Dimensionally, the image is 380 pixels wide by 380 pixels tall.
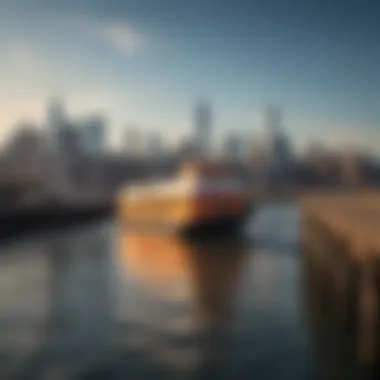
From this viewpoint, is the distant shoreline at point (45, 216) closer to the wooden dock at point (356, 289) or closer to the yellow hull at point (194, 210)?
the yellow hull at point (194, 210)

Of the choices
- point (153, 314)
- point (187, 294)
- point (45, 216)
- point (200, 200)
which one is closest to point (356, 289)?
point (153, 314)

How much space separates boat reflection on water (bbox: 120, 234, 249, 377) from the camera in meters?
4.08

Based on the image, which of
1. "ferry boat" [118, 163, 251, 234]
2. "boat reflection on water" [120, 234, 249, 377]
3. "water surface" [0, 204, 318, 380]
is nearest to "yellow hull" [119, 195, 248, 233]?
"ferry boat" [118, 163, 251, 234]

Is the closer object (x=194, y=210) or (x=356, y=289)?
(x=356, y=289)

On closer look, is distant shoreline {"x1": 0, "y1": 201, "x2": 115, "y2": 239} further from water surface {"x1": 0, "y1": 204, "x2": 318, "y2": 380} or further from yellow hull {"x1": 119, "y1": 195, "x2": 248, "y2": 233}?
water surface {"x1": 0, "y1": 204, "x2": 318, "y2": 380}

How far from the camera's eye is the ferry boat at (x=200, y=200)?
10953 mm

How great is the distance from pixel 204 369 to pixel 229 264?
4.83m

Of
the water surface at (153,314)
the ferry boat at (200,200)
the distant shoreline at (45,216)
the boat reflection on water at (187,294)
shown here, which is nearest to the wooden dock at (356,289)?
the water surface at (153,314)

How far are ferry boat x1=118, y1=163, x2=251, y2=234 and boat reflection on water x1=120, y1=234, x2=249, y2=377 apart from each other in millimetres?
351

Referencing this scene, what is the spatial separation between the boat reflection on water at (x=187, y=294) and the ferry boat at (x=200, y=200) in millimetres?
351

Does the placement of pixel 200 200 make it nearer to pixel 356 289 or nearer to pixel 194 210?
pixel 194 210

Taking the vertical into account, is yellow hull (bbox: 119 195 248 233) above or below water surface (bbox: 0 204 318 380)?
above

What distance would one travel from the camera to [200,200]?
36.1 ft

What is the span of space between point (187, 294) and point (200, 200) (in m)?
4.75
